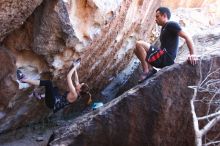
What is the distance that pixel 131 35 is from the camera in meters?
10.1

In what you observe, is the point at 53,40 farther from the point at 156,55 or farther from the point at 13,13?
the point at 156,55

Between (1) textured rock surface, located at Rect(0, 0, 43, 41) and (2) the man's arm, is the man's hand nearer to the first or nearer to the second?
(2) the man's arm

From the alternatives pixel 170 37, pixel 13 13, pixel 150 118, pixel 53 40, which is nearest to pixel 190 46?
pixel 170 37

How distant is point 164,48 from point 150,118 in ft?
4.17

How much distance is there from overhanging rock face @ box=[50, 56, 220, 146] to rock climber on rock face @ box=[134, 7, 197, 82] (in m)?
0.33

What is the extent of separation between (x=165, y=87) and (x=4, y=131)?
12.5 ft

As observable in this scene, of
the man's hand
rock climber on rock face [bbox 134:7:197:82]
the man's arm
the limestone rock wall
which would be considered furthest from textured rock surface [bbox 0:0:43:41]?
the man's hand

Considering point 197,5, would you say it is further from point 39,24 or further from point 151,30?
point 39,24

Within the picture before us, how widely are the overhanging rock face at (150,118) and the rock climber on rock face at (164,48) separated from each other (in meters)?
0.33

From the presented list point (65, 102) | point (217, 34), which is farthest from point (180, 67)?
point (217, 34)

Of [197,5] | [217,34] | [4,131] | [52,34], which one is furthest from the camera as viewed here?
[197,5]

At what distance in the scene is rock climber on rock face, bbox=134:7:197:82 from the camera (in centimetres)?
669

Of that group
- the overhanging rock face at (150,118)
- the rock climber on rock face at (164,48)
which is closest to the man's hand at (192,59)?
the rock climber on rock face at (164,48)

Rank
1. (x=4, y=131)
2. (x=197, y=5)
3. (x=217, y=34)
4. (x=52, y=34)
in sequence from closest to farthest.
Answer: (x=52, y=34) → (x=4, y=131) → (x=217, y=34) → (x=197, y=5)
